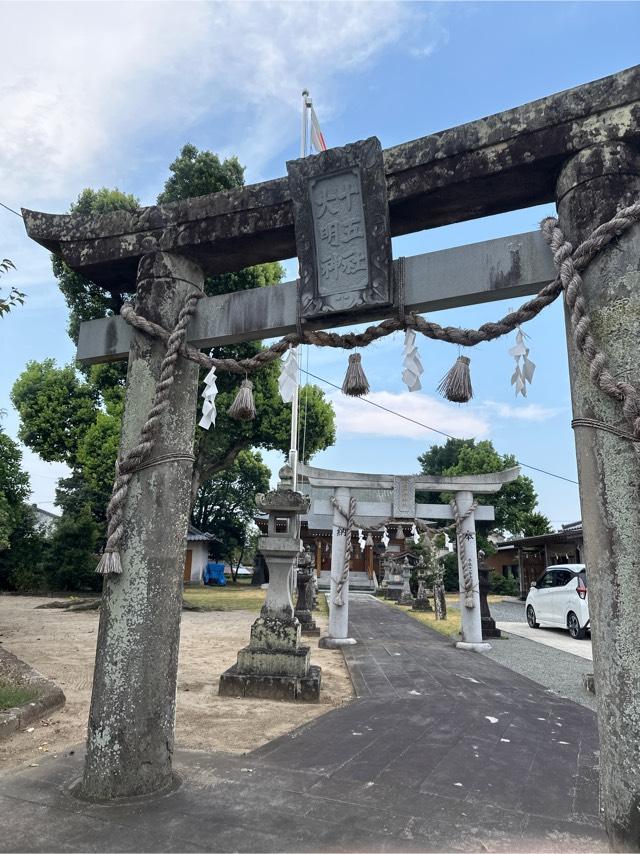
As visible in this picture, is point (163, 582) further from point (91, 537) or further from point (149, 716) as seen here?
point (91, 537)

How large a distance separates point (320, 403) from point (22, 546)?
13.1 meters

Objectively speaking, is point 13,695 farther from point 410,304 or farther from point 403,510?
point 403,510

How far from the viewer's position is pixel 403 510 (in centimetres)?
1152

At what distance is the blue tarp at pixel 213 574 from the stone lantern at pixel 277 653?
89.2ft

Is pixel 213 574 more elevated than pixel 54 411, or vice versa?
pixel 54 411

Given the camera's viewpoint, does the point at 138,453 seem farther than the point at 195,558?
No

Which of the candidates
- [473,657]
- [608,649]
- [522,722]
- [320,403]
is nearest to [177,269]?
[608,649]

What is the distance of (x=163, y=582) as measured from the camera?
328 cm

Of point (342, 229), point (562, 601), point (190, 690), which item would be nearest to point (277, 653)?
point (190, 690)

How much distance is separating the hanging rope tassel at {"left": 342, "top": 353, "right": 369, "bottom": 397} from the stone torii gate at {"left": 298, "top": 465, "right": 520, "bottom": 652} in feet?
25.7

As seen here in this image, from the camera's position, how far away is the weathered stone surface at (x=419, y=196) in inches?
107

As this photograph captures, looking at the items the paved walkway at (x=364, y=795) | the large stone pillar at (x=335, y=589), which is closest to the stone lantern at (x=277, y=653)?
the paved walkway at (x=364, y=795)

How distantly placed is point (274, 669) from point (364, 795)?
345 cm

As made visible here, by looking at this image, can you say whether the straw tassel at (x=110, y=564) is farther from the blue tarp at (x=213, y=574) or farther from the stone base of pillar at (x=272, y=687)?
the blue tarp at (x=213, y=574)
